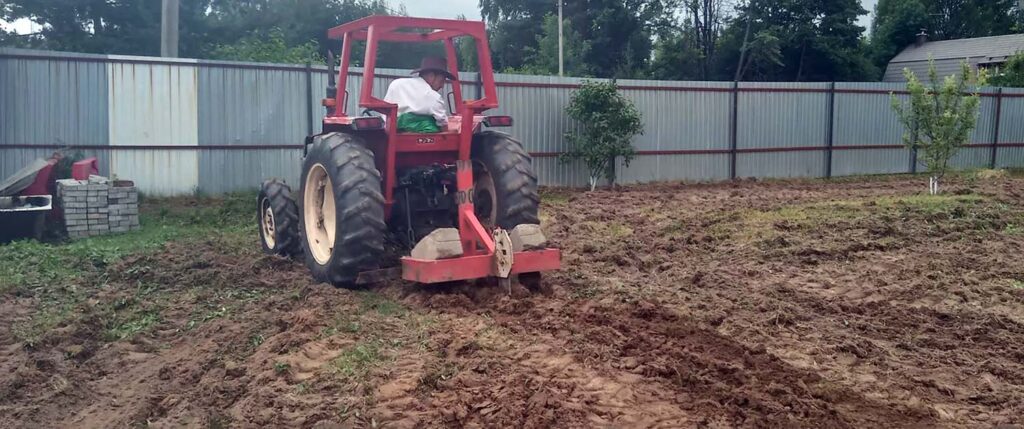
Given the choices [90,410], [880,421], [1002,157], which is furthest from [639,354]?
[1002,157]

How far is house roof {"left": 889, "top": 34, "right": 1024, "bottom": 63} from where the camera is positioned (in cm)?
3906

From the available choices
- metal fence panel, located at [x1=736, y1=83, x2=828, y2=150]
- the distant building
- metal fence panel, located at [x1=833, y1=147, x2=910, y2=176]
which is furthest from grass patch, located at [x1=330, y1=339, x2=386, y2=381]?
the distant building

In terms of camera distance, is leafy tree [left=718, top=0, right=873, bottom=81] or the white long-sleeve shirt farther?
leafy tree [left=718, top=0, right=873, bottom=81]

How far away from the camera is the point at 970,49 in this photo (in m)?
40.9

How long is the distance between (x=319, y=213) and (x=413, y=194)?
0.85 m

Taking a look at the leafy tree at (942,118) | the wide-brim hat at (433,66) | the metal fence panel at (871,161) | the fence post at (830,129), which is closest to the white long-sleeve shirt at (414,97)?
the wide-brim hat at (433,66)

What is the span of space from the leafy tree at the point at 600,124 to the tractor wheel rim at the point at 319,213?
9245 millimetres

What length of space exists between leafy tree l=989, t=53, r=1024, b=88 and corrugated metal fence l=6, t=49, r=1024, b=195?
1475 centimetres

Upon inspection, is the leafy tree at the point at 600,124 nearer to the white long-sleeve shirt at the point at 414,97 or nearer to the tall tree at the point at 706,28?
the white long-sleeve shirt at the point at 414,97

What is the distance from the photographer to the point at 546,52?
105 ft

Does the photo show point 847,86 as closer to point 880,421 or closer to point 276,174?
point 276,174

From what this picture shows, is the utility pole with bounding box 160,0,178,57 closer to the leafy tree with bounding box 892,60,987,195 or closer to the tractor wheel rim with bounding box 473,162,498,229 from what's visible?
the tractor wheel rim with bounding box 473,162,498,229

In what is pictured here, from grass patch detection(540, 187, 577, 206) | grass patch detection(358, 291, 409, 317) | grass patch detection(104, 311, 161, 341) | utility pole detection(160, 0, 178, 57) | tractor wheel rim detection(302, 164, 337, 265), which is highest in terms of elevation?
utility pole detection(160, 0, 178, 57)

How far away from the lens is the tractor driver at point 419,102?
7.38 m
